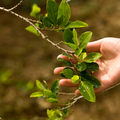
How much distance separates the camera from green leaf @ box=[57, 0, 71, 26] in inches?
22.8

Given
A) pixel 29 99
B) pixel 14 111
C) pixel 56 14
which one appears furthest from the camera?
pixel 29 99

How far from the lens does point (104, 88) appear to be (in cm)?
81

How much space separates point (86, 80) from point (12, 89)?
1495 mm

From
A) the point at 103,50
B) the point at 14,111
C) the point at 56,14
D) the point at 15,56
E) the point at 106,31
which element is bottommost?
the point at 106,31

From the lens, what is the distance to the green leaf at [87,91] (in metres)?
0.55

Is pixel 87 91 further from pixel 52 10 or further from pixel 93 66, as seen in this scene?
pixel 52 10

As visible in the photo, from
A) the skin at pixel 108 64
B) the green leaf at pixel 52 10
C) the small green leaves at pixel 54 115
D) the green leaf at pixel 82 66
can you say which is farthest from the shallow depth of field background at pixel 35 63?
the green leaf at pixel 52 10

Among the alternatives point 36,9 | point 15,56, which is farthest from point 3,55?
point 36,9

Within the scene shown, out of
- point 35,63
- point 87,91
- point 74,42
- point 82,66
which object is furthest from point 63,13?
point 35,63

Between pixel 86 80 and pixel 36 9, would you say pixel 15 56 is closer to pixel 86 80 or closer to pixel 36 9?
pixel 36 9

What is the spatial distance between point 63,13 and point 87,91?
13.9 inches

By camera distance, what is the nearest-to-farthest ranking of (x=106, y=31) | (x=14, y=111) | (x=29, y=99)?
(x=14, y=111) → (x=29, y=99) → (x=106, y=31)

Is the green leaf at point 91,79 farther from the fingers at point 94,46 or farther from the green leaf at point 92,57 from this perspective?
the fingers at point 94,46

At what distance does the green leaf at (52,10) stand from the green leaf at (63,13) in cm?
2
